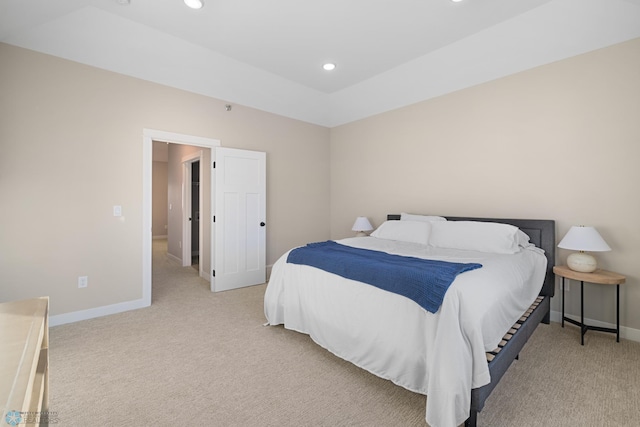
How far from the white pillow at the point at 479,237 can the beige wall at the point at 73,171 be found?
131 inches

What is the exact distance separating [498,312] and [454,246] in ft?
4.43

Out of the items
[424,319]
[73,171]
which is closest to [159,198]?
[73,171]

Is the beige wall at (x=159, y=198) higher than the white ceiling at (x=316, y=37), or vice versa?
the white ceiling at (x=316, y=37)

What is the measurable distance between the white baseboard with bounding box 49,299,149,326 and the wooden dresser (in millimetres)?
2542

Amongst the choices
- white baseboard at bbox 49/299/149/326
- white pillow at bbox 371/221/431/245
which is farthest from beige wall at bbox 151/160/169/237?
white pillow at bbox 371/221/431/245

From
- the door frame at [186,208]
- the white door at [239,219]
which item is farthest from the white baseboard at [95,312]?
the door frame at [186,208]

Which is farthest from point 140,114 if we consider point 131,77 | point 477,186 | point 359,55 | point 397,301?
point 477,186

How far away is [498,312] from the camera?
5.90 ft

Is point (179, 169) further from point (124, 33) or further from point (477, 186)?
point (477, 186)

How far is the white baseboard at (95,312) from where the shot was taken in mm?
2914

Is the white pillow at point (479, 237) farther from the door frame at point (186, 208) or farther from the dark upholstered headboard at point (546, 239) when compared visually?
the door frame at point (186, 208)

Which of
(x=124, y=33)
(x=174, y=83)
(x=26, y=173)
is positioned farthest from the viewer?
(x=174, y=83)

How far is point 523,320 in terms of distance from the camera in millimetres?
2174

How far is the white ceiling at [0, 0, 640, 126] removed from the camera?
2.65m
